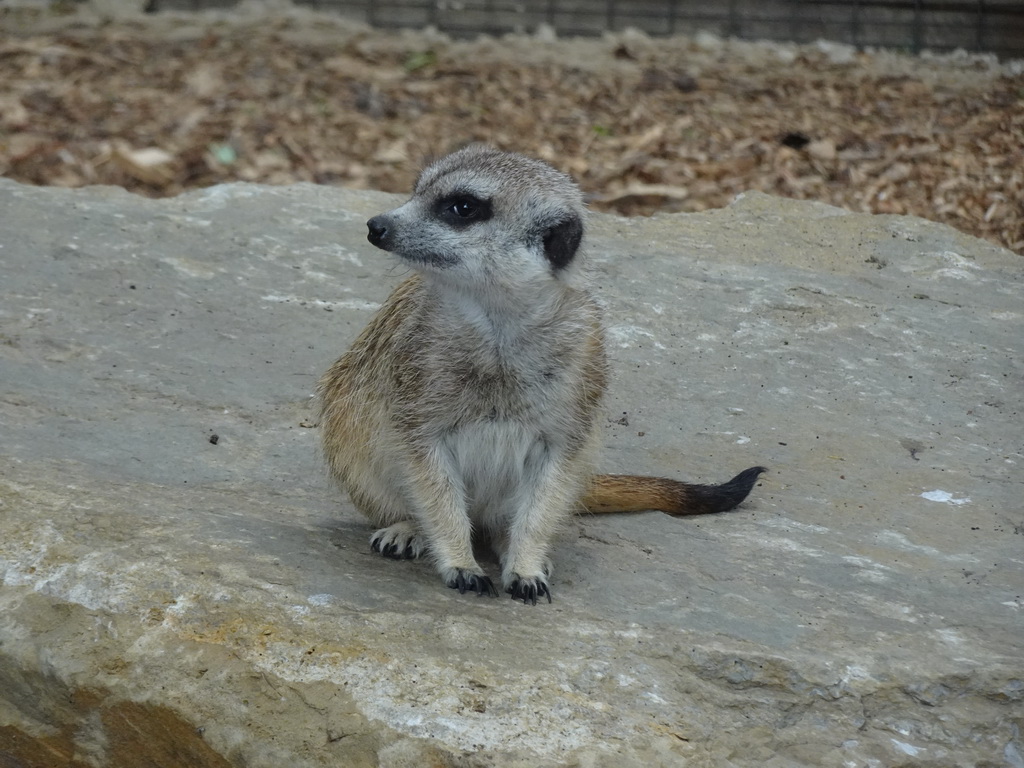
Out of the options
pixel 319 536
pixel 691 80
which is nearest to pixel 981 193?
pixel 691 80

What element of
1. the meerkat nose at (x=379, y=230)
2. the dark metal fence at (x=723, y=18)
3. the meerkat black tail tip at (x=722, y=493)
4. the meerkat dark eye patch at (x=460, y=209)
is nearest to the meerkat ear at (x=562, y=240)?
the meerkat dark eye patch at (x=460, y=209)

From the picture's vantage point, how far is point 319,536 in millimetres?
3750

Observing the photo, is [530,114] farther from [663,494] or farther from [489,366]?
[489,366]

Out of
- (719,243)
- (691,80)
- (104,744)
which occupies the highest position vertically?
(691,80)

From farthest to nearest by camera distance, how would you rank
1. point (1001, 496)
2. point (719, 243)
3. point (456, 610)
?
point (719, 243) < point (1001, 496) < point (456, 610)

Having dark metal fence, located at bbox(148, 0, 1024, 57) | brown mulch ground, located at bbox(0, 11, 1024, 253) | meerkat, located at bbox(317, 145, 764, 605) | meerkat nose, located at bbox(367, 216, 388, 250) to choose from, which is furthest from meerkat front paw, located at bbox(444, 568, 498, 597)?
dark metal fence, located at bbox(148, 0, 1024, 57)

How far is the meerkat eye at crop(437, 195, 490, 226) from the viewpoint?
348cm

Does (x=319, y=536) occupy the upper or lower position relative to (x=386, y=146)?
lower

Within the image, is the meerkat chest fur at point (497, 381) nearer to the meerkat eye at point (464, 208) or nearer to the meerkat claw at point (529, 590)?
the meerkat eye at point (464, 208)

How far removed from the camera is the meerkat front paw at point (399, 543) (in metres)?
3.77

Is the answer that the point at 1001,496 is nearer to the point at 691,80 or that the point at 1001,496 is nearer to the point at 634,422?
the point at 634,422

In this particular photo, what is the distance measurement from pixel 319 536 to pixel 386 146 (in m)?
5.71

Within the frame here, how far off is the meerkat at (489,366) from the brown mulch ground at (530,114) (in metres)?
4.79

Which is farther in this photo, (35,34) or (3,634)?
(35,34)
